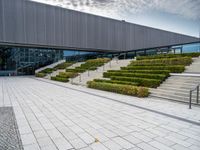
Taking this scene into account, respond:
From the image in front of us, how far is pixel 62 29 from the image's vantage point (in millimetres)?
30062

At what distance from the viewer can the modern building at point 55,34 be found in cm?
2606

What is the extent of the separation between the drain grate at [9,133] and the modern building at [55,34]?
2283cm

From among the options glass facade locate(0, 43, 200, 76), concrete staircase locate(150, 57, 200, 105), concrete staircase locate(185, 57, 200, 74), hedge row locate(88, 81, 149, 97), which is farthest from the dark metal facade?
concrete staircase locate(150, 57, 200, 105)

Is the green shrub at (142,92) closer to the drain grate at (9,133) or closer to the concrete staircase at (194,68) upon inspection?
the concrete staircase at (194,68)

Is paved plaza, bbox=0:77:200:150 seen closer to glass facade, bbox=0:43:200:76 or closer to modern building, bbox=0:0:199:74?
modern building, bbox=0:0:199:74

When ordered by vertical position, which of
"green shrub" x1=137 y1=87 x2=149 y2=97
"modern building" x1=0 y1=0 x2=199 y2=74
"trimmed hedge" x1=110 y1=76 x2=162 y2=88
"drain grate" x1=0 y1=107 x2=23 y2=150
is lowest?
"drain grate" x1=0 y1=107 x2=23 y2=150

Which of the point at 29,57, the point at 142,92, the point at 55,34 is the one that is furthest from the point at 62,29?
the point at 142,92

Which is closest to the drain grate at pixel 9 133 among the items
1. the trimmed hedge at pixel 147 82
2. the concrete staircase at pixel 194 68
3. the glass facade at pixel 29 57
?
the trimmed hedge at pixel 147 82

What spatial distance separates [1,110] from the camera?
743cm

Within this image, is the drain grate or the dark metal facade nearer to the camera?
the drain grate

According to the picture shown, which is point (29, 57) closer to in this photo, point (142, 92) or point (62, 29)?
point (62, 29)

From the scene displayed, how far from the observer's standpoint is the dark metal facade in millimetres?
25875

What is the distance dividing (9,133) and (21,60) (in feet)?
110

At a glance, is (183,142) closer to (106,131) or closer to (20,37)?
(106,131)
